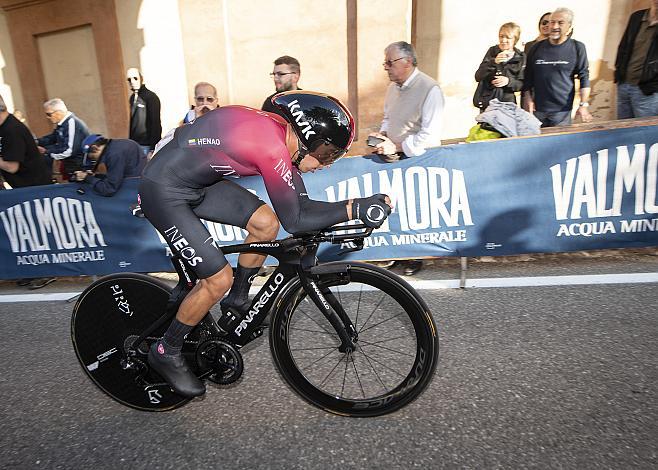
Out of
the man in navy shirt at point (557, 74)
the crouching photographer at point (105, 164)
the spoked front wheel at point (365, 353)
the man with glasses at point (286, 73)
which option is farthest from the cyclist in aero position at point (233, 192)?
the man in navy shirt at point (557, 74)

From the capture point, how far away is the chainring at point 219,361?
2373mm

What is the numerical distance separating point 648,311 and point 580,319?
1.76 ft

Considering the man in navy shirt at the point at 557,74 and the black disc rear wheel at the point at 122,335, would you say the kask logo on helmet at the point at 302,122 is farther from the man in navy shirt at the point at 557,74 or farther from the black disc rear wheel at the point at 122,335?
the man in navy shirt at the point at 557,74

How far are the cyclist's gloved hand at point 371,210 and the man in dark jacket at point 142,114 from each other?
648cm

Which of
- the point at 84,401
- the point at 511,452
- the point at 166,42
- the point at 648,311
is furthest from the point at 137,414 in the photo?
the point at 166,42

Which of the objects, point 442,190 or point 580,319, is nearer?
point 580,319

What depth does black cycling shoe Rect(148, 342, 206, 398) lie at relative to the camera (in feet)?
7.68

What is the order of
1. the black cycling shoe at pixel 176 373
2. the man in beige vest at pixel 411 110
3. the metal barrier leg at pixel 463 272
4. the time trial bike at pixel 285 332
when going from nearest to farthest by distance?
the time trial bike at pixel 285 332, the black cycling shoe at pixel 176 373, the metal barrier leg at pixel 463 272, the man in beige vest at pixel 411 110

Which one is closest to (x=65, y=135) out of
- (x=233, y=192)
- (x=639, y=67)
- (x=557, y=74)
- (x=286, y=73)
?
(x=286, y=73)

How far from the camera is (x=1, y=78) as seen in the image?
12516 mm

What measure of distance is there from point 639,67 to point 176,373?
5820 millimetres

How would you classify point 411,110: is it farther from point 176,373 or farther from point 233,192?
point 176,373

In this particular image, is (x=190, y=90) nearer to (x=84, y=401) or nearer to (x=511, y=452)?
(x=84, y=401)

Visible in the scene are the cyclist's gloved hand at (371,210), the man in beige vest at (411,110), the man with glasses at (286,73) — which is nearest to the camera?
the cyclist's gloved hand at (371,210)
